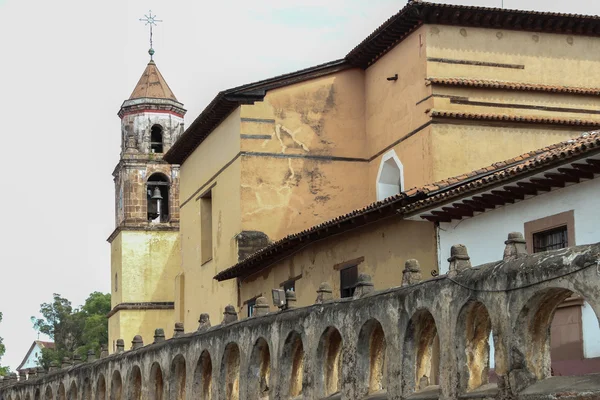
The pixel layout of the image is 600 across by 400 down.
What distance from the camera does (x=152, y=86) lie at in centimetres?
5806

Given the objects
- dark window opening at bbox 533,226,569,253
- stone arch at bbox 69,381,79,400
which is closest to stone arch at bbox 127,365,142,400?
stone arch at bbox 69,381,79,400

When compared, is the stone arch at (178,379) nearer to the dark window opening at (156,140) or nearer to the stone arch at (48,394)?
the stone arch at (48,394)

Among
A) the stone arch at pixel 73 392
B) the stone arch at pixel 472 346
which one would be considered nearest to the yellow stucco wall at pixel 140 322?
the stone arch at pixel 73 392

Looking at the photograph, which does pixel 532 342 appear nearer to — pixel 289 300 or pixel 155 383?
pixel 289 300

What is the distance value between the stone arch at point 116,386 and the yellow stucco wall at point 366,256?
13.2ft

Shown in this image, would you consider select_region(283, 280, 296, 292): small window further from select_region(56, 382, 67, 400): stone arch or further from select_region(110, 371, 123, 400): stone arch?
select_region(56, 382, 67, 400): stone arch

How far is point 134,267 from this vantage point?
2255 inches

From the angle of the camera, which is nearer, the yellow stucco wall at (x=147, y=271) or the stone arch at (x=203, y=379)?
the stone arch at (x=203, y=379)

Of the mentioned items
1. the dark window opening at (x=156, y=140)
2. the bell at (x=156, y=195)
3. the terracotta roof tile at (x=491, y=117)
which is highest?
the dark window opening at (x=156, y=140)

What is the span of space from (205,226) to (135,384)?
370 inches

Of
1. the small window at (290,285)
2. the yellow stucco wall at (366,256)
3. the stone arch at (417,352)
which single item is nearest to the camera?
the stone arch at (417,352)

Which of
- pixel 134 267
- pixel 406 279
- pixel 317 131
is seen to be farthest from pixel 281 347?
pixel 134 267

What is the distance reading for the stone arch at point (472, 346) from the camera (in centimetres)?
1544

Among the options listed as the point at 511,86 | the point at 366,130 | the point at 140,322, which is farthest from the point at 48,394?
the point at 140,322
